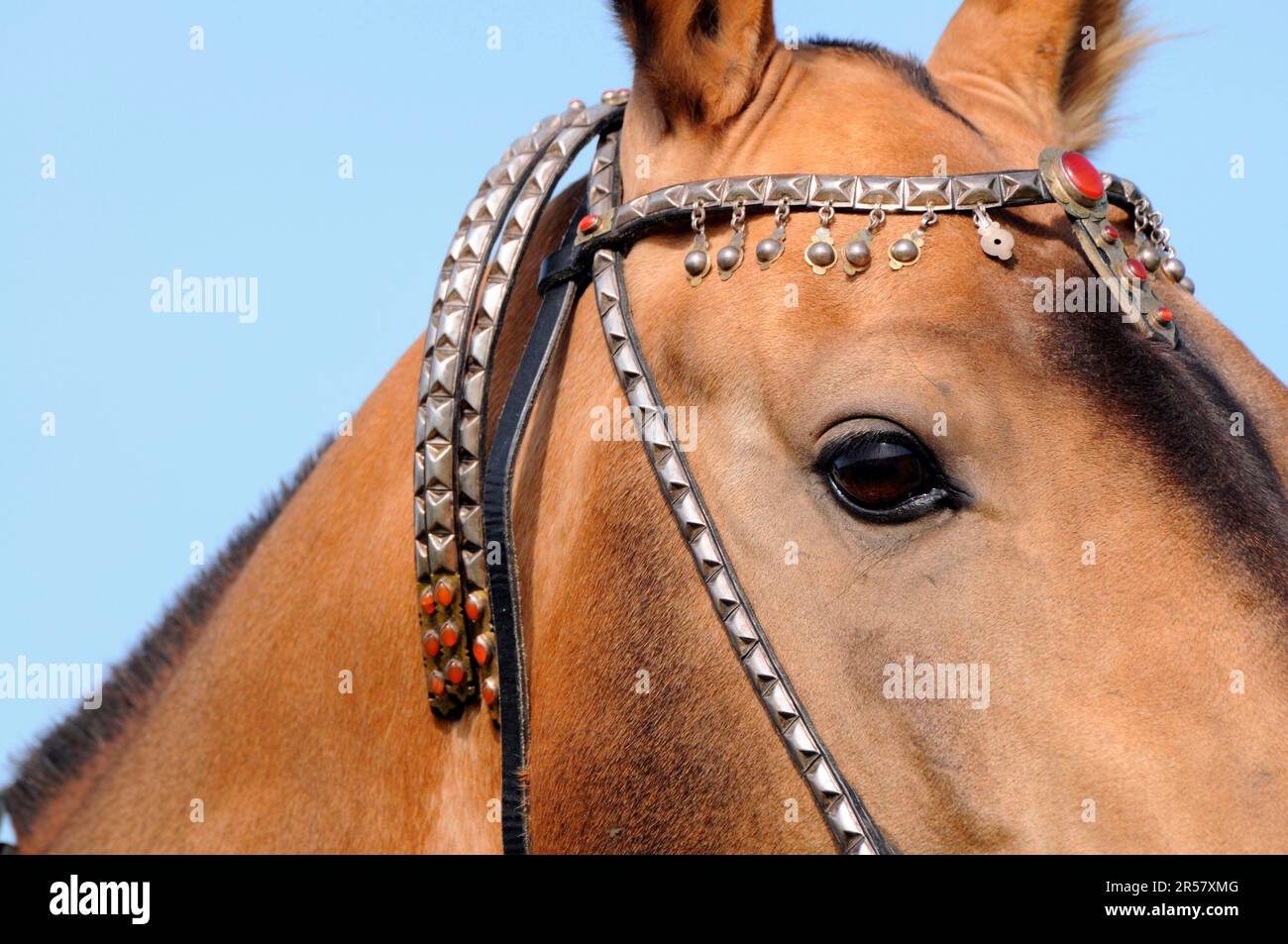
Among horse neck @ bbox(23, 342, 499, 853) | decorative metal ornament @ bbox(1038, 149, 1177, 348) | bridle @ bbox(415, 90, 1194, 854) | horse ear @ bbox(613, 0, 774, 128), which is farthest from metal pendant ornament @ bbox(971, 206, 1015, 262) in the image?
horse neck @ bbox(23, 342, 499, 853)

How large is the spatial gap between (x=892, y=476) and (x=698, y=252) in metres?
0.62

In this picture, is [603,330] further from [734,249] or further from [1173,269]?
[1173,269]

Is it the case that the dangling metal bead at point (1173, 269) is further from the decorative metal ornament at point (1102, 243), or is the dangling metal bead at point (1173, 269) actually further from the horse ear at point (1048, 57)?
the horse ear at point (1048, 57)

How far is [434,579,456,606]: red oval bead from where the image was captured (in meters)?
2.61

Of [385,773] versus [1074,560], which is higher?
[1074,560]

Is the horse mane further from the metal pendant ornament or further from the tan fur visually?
the metal pendant ornament

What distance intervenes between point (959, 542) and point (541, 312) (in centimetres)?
104

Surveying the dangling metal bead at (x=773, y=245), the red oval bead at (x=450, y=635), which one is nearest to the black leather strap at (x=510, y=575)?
the red oval bead at (x=450, y=635)

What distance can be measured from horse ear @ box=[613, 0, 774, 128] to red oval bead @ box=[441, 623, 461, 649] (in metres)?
1.13

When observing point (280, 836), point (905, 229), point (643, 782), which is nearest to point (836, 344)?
point (905, 229)

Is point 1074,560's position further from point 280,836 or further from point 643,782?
point 280,836

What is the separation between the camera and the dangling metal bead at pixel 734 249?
2459 mm

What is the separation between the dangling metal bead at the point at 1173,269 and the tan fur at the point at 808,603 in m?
0.05

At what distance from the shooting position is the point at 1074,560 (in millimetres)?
2105
